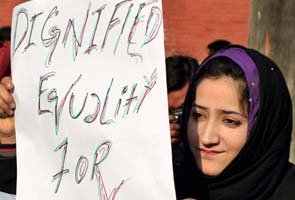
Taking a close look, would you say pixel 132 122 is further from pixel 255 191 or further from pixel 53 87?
pixel 255 191

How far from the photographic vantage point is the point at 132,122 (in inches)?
80.0

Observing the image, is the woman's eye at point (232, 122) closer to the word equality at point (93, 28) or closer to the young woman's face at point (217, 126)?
the young woman's face at point (217, 126)

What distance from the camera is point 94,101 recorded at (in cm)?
211

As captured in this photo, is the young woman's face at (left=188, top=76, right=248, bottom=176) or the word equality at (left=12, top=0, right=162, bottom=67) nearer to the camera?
the word equality at (left=12, top=0, right=162, bottom=67)

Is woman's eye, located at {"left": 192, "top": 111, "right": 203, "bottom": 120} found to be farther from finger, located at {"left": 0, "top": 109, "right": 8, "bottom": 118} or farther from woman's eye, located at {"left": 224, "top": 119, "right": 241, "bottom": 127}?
finger, located at {"left": 0, "top": 109, "right": 8, "bottom": 118}

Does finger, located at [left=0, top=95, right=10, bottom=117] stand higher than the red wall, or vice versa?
the red wall

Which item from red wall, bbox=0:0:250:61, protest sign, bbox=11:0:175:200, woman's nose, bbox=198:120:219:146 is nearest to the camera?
protest sign, bbox=11:0:175:200

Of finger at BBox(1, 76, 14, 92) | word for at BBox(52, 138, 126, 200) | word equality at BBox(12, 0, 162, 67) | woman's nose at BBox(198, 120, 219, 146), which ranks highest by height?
word equality at BBox(12, 0, 162, 67)

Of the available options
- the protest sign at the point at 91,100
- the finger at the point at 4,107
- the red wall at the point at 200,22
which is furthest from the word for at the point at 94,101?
the red wall at the point at 200,22

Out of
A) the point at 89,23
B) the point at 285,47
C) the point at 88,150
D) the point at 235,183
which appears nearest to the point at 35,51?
the point at 89,23

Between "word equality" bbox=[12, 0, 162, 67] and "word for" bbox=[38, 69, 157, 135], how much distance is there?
0.08m

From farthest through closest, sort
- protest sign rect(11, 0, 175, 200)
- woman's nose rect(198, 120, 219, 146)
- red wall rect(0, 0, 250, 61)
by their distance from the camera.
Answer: red wall rect(0, 0, 250, 61), woman's nose rect(198, 120, 219, 146), protest sign rect(11, 0, 175, 200)

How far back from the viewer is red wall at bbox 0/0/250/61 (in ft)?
33.9

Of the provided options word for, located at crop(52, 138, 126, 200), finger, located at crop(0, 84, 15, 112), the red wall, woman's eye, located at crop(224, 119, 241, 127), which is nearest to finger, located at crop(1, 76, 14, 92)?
finger, located at crop(0, 84, 15, 112)
